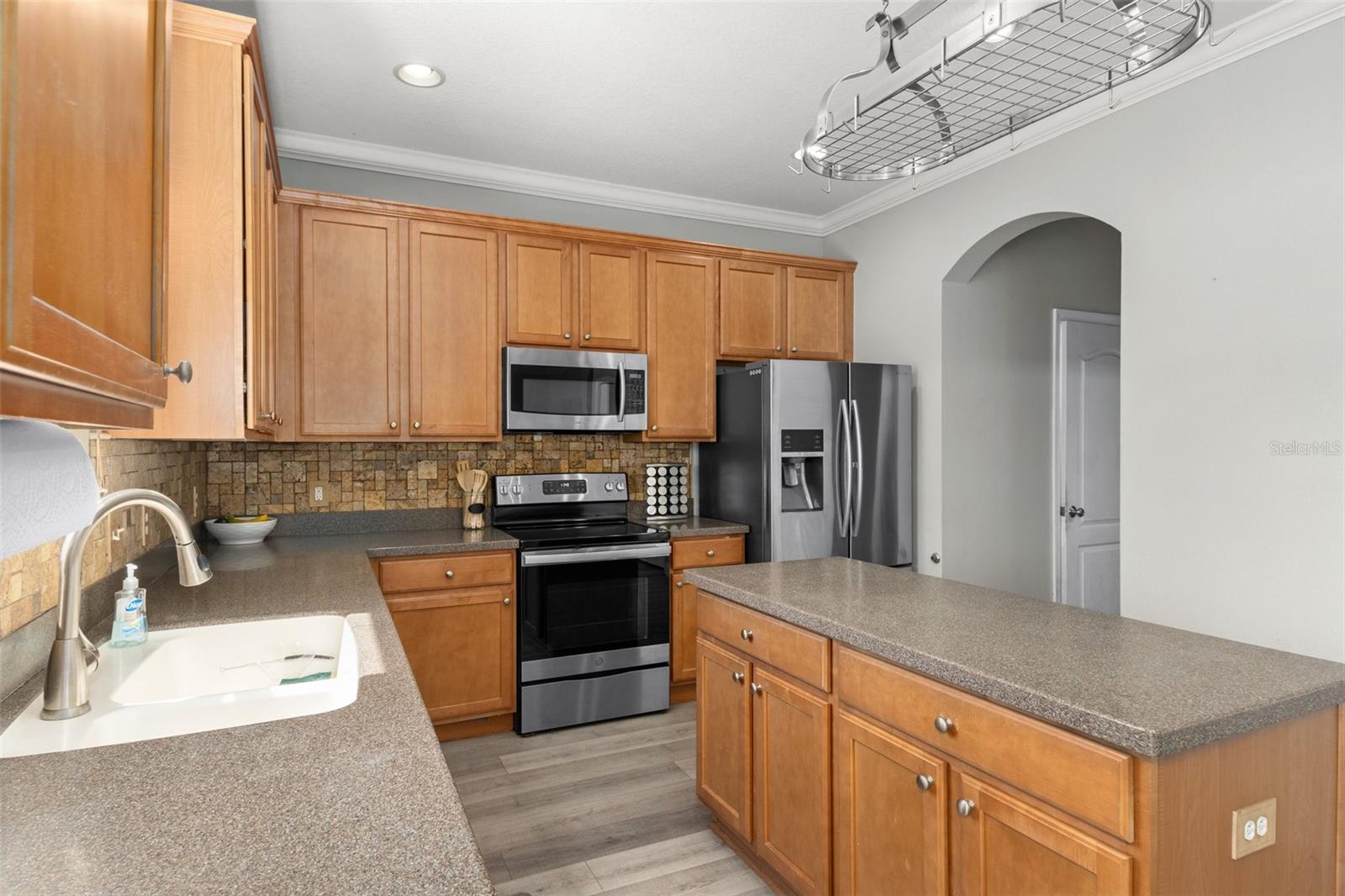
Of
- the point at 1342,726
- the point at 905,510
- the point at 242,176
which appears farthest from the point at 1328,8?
the point at 242,176

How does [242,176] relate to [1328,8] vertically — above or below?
below

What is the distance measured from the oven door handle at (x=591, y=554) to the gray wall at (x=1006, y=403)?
155 cm

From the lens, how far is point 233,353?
5.64 feet

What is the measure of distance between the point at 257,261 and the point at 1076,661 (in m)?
2.24

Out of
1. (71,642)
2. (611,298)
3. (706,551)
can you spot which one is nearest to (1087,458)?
(706,551)

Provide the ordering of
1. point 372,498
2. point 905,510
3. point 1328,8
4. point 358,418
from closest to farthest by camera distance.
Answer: point 1328,8
point 358,418
point 372,498
point 905,510

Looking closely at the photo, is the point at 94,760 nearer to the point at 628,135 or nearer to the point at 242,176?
the point at 242,176

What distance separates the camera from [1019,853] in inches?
52.6

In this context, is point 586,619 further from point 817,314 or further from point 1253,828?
point 1253,828

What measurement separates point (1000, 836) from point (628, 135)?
3.07 meters

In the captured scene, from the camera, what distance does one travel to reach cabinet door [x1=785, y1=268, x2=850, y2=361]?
4.26 metres

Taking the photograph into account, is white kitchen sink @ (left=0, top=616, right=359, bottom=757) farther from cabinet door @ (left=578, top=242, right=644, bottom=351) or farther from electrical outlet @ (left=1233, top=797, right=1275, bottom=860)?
cabinet door @ (left=578, top=242, right=644, bottom=351)

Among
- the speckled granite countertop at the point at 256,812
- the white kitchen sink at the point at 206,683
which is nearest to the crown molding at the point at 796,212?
the white kitchen sink at the point at 206,683

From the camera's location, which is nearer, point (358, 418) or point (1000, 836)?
point (1000, 836)
